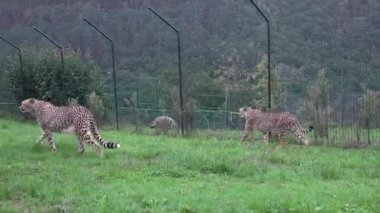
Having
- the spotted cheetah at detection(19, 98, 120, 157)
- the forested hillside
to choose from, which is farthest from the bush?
the spotted cheetah at detection(19, 98, 120, 157)

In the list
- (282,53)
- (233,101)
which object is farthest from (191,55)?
(233,101)

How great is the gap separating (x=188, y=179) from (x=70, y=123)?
5600 millimetres

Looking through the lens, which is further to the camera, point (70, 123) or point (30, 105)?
point (30, 105)

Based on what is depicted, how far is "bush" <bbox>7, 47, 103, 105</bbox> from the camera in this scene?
28.8 meters

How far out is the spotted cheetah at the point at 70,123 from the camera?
15.3 meters

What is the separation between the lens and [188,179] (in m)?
11.3

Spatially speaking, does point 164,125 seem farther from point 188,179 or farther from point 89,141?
point 188,179

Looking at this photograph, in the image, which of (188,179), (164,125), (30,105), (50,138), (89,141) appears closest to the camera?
(188,179)

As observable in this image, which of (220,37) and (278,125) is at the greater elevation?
(220,37)

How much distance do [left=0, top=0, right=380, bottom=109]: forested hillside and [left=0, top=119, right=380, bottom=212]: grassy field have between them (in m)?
12.6

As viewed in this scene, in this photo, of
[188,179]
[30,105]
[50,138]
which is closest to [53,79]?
[30,105]

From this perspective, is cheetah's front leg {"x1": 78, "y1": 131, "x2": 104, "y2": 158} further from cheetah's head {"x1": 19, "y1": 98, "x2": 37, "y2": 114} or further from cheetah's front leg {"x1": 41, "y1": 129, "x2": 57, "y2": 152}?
cheetah's head {"x1": 19, "y1": 98, "x2": 37, "y2": 114}

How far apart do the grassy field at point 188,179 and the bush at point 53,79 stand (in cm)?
1231

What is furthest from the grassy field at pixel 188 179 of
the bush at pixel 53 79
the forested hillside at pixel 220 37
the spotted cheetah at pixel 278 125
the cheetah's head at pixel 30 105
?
the forested hillside at pixel 220 37
